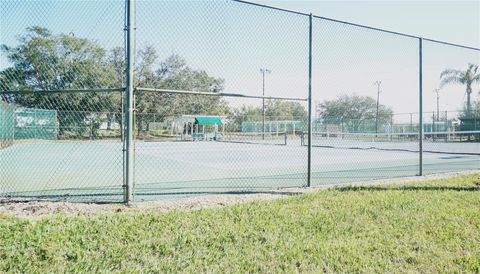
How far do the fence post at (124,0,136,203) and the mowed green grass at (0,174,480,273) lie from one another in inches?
24.7

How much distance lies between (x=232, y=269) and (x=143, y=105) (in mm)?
15504

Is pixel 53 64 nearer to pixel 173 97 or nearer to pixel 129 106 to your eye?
pixel 129 106

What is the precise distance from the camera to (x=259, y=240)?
3.93m

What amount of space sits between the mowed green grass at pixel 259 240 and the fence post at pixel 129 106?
2.06ft

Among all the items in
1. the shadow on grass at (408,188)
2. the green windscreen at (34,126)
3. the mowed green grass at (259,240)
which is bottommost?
the mowed green grass at (259,240)

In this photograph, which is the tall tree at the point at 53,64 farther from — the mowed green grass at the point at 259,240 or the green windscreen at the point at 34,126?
the green windscreen at the point at 34,126

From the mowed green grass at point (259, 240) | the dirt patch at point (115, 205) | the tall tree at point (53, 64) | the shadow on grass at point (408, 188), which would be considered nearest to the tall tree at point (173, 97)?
the tall tree at point (53, 64)

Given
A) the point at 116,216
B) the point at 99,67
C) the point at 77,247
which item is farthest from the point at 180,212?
the point at 99,67

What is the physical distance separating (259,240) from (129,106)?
2.75m

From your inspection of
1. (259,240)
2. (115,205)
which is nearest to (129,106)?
(115,205)

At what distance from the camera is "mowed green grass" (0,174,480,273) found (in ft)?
10.8

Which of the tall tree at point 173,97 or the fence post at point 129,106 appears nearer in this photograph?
the fence post at point 129,106

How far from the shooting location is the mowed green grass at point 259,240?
3.28 meters

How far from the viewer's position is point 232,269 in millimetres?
3174
